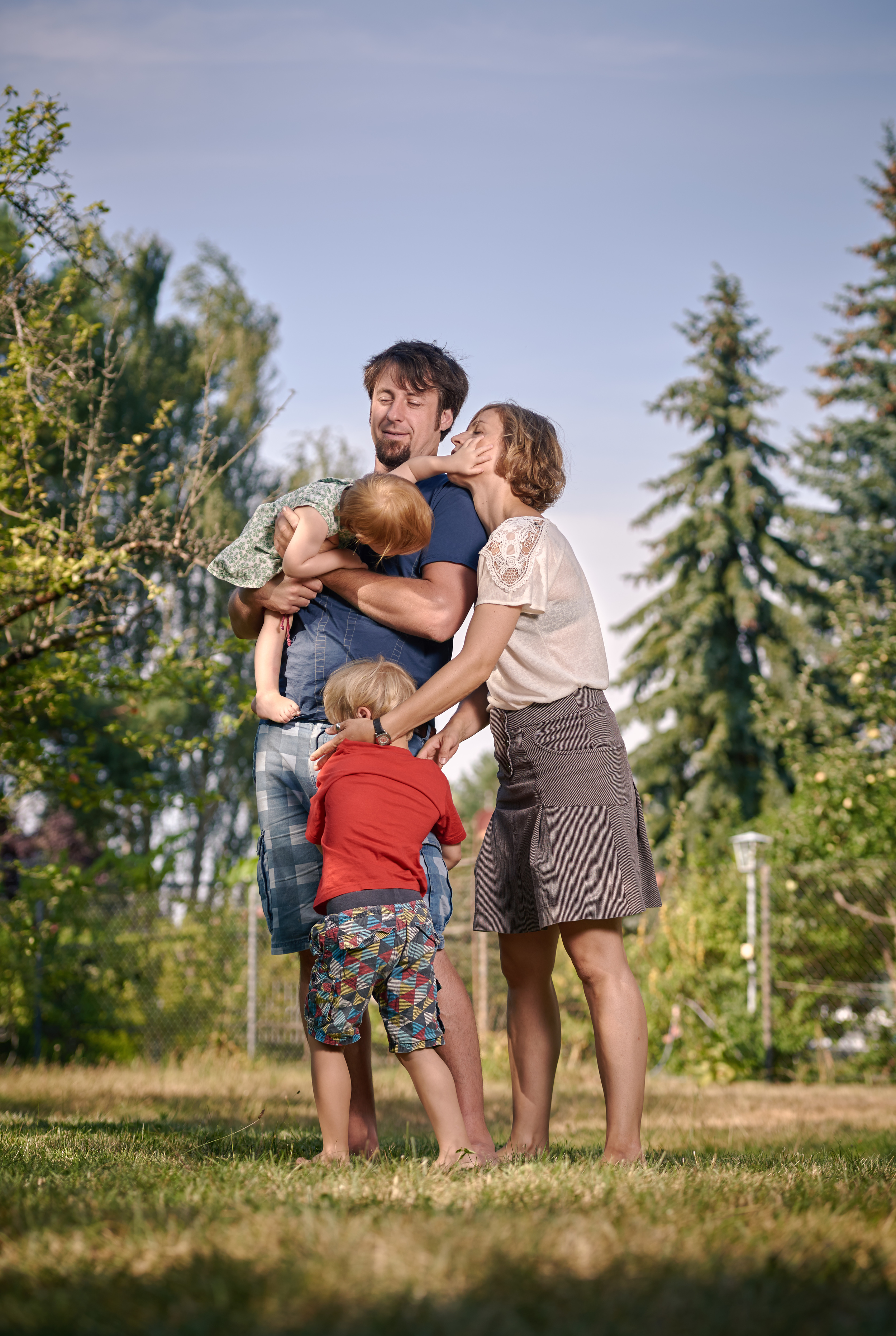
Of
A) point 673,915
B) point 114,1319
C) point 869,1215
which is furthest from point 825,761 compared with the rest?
point 114,1319

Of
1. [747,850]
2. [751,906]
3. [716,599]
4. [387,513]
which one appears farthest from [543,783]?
[716,599]

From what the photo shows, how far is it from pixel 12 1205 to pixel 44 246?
13.8ft

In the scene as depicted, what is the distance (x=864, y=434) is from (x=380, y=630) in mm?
14823

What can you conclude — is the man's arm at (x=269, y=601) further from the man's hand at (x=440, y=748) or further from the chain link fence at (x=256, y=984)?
the chain link fence at (x=256, y=984)

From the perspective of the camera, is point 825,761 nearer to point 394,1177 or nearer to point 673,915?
point 673,915

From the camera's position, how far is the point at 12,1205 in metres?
1.83

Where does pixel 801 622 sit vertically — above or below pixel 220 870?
above

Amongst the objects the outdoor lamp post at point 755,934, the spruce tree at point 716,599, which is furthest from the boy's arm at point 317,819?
the spruce tree at point 716,599

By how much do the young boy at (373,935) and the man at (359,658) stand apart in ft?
0.54

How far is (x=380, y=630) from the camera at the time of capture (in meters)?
3.09

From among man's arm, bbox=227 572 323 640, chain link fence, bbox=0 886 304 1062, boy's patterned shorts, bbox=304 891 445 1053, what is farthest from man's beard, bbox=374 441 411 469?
chain link fence, bbox=0 886 304 1062

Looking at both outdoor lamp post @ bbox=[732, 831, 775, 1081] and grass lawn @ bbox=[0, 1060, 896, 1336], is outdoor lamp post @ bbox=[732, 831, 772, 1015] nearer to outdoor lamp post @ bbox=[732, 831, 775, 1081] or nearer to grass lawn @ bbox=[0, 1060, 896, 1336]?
outdoor lamp post @ bbox=[732, 831, 775, 1081]

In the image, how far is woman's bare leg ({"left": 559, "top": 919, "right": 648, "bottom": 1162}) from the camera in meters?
2.69

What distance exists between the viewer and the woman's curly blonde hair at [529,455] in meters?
3.00
